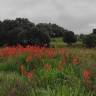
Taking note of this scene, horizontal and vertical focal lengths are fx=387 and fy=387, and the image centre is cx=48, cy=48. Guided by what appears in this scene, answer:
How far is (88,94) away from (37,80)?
210cm

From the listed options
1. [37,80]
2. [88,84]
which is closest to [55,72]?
Answer: [37,80]

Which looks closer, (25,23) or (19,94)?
(19,94)

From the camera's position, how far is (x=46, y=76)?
990 centimetres

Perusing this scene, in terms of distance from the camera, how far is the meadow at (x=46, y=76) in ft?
27.1

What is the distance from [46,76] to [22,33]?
4661 centimetres

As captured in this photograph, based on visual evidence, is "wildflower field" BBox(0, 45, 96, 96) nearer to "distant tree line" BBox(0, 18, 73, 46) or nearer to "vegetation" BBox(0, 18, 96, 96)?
"vegetation" BBox(0, 18, 96, 96)

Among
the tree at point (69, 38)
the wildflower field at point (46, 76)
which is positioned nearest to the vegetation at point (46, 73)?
the wildflower field at point (46, 76)

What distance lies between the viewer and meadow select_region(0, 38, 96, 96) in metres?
8.25

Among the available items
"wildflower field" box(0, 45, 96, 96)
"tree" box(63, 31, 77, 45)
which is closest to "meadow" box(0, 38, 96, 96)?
"wildflower field" box(0, 45, 96, 96)

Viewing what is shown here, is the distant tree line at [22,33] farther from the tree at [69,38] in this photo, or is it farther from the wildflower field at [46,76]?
the wildflower field at [46,76]

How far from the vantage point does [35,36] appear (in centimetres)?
5600

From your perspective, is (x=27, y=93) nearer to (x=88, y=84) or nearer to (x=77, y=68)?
(x=88, y=84)

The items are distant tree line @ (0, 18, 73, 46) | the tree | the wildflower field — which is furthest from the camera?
the tree

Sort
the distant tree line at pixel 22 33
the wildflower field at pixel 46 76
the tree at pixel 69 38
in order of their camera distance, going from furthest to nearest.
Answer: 1. the tree at pixel 69 38
2. the distant tree line at pixel 22 33
3. the wildflower field at pixel 46 76
